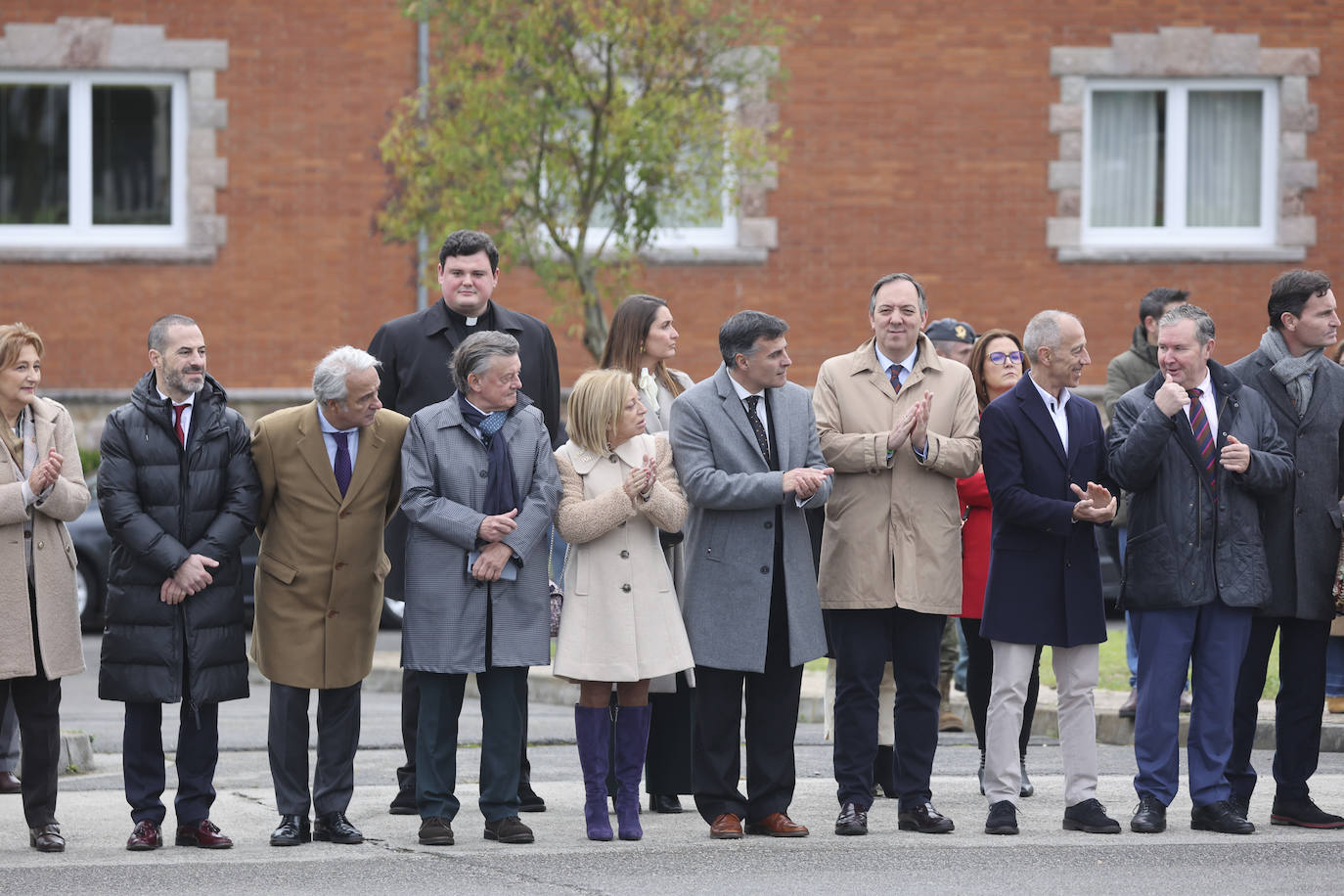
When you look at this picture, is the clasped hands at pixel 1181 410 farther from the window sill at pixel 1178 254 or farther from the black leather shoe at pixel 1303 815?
the window sill at pixel 1178 254

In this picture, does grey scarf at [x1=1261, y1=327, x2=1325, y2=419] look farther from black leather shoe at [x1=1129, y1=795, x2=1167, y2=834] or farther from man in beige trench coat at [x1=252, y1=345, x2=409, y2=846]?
man in beige trench coat at [x1=252, y1=345, x2=409, y2=846]

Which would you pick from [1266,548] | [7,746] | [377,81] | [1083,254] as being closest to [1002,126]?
[1083,254]

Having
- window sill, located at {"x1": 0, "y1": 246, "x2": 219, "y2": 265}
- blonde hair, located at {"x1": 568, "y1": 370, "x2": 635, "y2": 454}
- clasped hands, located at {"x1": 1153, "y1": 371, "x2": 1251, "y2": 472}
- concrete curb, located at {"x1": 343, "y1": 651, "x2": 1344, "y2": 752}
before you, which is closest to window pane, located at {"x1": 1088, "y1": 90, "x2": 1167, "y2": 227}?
concrete curb, located at {"x1": 343, "y1": 651, "x2": 1344, "y2": 752}

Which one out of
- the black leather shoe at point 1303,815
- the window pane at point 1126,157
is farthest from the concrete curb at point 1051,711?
the window pane at point 1126,157

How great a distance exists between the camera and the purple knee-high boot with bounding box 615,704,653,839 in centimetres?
725

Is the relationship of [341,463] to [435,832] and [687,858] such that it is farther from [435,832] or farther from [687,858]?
[687,858]

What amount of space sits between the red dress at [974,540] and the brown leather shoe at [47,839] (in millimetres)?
3954

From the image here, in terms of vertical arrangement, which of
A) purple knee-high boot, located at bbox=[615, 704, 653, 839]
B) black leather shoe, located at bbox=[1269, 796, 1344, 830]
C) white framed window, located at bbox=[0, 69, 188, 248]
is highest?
white framed window, located at bbox=[0, 69, 188, 248]

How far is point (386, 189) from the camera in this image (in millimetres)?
18594

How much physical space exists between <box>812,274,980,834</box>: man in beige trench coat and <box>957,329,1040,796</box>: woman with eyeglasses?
0.71m

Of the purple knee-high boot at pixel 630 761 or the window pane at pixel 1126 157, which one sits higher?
the window pane at pixel 1126 157

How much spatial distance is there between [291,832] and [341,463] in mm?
1453

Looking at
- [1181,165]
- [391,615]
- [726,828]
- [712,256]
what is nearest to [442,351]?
[726,828]

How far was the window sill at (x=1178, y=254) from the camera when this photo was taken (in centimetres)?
1884
